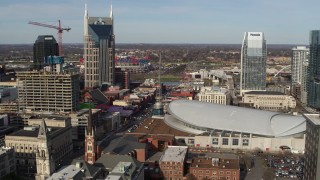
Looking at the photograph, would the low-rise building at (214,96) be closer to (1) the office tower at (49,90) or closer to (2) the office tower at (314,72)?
(2) the office tower at (314,72)

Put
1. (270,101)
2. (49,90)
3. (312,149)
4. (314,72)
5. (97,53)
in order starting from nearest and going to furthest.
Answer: (312,149)
(49,90)
(314,72)
(270,101)
(97,53)

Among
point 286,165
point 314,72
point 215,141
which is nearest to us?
point 286,165

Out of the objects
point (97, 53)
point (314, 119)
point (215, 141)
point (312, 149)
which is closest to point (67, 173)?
point (312, 149)

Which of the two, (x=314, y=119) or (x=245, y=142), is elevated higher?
(x=314, y=119)

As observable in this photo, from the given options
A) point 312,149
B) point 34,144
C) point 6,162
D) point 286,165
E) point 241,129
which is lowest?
point 286,165

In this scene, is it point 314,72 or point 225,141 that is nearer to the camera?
point 225,141

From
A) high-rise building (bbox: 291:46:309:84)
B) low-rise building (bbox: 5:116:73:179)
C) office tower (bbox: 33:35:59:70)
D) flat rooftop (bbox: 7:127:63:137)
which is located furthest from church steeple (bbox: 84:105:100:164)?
office tower (bbox: 33:35:59:70)

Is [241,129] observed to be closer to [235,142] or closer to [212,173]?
[235,142]

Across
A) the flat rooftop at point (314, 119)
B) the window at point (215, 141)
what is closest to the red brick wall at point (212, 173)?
the flat rooftop at point (314, 119)
